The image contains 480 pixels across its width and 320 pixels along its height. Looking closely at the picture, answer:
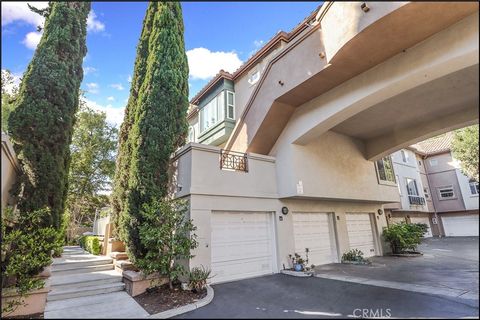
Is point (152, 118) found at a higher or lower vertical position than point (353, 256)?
higher

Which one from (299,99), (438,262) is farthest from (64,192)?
(438,262)

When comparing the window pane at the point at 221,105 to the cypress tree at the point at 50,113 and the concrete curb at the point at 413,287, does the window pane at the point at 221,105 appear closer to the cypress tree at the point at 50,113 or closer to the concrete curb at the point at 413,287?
the cypress tree at the point at 50,113

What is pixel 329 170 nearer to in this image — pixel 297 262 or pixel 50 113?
pixel 297 262

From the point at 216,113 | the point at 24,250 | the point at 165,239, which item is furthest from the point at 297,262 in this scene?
the point at 216,113

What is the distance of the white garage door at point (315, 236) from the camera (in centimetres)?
1011

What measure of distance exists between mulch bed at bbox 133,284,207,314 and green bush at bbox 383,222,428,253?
10.7 metres

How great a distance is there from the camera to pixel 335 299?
5.86 m

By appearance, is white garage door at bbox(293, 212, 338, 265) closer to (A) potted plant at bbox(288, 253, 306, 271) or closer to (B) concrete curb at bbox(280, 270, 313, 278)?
(A) potted plant at bbox(288, 253, 306, 271)

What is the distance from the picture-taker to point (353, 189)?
11.1 meters

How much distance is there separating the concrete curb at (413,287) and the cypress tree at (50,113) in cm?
842

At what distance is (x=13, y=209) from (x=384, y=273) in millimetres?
10649

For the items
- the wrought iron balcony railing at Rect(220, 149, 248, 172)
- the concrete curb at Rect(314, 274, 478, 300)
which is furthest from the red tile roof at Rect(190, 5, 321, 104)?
the concrete curb at Rect(314, 274, 478, 300)

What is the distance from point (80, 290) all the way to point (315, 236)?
838 cm

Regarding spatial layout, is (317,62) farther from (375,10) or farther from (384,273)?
(384,273)
